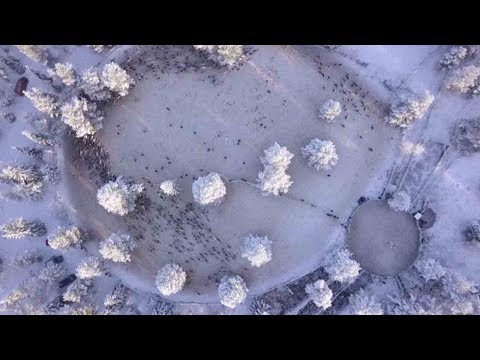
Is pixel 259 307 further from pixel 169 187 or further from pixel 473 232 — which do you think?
pixel 473 232

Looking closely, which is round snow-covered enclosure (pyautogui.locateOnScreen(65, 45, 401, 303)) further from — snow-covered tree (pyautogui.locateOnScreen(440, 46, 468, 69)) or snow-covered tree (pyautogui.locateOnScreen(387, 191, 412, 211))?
snow-covered tree (pyautogui.locateOnScreen(440, 46, 468, 69))

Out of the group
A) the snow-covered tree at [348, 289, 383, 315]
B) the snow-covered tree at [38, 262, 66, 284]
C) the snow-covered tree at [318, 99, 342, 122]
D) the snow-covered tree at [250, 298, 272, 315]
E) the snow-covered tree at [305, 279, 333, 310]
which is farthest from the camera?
the snow-covered tree at [318, 99, 342, 122]

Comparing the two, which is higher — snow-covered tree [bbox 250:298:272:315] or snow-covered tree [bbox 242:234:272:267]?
snow-covered tree [bbox 242:234:272:267]

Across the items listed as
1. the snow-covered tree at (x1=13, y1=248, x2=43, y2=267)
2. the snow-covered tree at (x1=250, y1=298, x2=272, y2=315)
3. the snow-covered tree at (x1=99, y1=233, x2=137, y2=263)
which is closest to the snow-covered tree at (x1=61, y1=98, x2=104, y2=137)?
the snow-covered tree at (x1=99, y1=233, x2=137, y2=263)

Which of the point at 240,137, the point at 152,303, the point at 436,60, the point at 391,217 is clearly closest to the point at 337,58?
the point at 436,60

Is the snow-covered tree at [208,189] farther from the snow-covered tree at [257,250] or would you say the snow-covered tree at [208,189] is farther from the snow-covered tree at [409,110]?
the snow-covered tree at [409,110]

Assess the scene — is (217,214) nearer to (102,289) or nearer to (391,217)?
(102,289)

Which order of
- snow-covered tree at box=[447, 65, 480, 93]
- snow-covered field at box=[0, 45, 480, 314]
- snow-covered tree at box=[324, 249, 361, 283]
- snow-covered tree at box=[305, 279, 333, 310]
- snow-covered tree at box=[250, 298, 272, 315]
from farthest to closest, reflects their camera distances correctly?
snow-covered field at box=[0, 45, 480, 314]
snow-covered tree at box=[250, 298, 272, 315]
snow-covered tree at box=[447, 65, 480, 93]
snow-covered tree at box=[324, 249, 361, 283]
snow-covered tree at box=[305, 279, 333, 310]
